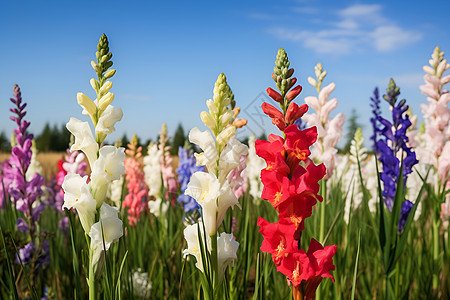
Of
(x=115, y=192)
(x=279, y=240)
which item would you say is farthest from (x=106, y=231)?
(x=115, y=192)

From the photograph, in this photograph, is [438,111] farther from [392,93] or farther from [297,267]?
[297,267]

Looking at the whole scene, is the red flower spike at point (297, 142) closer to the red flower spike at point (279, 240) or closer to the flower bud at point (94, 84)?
Result: the red flower spike at point (279, 240)

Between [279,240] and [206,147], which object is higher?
[206,147]

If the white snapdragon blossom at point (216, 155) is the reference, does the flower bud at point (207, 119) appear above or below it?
above

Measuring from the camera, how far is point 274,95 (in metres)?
1.57

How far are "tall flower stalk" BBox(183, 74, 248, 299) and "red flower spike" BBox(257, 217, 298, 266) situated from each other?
1.04ft

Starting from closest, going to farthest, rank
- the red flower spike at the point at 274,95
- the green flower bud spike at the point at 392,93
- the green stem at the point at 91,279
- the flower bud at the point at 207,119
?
1. the red flower spike at the point at 274,95
2. the green stem at the point at 91,279
3. the flower bud at the point at 207,119
4. the green flower bud spike at the point at 392,93

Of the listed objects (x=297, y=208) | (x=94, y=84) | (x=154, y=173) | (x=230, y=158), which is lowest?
(x=297, y=208)

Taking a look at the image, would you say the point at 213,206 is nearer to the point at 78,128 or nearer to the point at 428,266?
the point at 78,128

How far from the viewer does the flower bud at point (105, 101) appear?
177 centimetres

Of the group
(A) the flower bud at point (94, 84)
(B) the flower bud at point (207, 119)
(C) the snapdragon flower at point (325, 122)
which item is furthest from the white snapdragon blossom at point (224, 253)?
(C) the snapdragon flower at point (325, 122)

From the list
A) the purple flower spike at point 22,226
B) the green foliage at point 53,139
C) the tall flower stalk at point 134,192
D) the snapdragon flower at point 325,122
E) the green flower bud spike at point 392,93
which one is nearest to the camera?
the snapdragon flower at point 325,122

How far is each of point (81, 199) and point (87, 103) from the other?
0.43 meters

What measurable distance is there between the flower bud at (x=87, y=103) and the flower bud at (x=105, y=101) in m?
0.04
